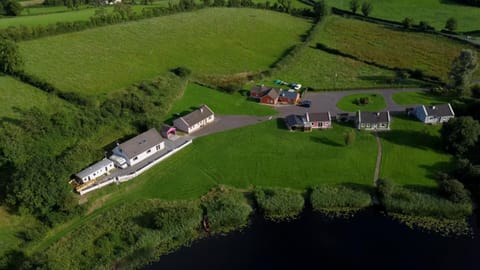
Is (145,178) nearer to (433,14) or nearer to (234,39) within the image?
(234,39)

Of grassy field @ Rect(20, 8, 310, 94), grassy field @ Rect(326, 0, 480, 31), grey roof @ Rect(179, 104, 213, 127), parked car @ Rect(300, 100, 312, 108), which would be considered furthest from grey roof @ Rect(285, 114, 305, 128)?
grassy field @ Rect(326, 0, 480, 31)

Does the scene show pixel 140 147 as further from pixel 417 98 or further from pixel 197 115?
pixel 417 98

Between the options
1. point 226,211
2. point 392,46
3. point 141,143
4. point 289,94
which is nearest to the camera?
point 226,211

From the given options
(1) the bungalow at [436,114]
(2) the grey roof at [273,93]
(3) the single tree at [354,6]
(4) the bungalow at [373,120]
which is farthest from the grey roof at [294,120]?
(3) the single tree at [354,6]

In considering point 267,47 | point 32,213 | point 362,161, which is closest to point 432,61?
point 267,47

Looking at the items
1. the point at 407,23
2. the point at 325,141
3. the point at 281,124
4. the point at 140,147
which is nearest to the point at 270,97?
the point at 281,124

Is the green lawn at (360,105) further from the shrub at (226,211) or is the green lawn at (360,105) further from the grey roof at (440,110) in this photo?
the shrub at (226,211)

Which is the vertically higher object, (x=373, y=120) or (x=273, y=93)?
(x=273, y=93)
